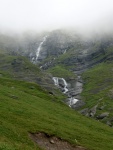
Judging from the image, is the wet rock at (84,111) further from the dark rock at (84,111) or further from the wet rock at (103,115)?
the wet rock at (103,115)

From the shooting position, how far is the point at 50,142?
43281mm

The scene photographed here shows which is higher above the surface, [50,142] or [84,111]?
[84,111]

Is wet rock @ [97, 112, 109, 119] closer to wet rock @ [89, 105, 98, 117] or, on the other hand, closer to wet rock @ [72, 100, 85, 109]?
wet rock @ [89, 105, 98, 117]

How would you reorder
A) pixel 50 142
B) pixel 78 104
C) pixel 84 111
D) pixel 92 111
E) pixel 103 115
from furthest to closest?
pixel 78 104 → pixel 84 111 → pixel 92 111 → pixel 103 115 → pixel 50 142

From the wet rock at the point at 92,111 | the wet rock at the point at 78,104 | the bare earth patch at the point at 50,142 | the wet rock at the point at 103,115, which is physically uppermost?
the wet rock at the point at 78,104

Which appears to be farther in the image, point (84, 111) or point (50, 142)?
point (84, 111)

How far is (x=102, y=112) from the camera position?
142 meters

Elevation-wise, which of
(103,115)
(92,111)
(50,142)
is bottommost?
(50,142)

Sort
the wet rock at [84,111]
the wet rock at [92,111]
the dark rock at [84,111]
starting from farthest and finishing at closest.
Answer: the dark rock at [84,111] < the wet rock at [84,111] < the wet rock at [92,111]

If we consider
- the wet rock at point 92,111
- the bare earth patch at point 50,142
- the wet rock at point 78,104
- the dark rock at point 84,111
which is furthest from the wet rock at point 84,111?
the bare earth patch at point 50,142

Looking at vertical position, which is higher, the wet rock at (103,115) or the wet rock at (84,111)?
the wet rock at (84,111)

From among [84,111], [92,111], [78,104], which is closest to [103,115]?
[92,111]

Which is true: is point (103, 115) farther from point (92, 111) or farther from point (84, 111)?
point (84, 111)

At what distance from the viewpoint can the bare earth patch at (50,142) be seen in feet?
137
